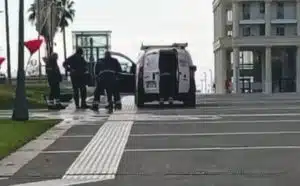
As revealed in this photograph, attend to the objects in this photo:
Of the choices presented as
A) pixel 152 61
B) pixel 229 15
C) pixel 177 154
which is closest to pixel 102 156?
pixel 177 154

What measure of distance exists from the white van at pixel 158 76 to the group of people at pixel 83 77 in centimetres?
184

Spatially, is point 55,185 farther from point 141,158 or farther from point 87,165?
point 141,158

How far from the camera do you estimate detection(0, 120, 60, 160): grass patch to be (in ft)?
44.2

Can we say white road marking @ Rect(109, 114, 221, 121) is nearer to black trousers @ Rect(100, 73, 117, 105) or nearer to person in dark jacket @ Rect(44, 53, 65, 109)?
black trousers @ Rect(100, 73, 117, 105)

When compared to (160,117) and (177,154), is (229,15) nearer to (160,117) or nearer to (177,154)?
(160,117)

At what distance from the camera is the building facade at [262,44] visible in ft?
344

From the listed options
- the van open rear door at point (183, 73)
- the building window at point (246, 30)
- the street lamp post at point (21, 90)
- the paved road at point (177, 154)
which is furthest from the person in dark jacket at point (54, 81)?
the building window at point (246, 30)

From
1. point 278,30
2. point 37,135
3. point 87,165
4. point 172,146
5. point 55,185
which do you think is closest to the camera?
point 55,185

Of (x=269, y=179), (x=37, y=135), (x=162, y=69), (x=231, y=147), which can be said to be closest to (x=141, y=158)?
(x=231, y=147)

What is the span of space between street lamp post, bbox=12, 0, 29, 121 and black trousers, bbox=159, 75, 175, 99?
759cm

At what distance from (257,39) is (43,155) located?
312 feet

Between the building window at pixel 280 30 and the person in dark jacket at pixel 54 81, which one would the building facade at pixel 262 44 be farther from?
the person in dark jacket at pixel 54 81

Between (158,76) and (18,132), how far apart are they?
1085cm

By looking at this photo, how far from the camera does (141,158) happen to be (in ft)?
38.7
